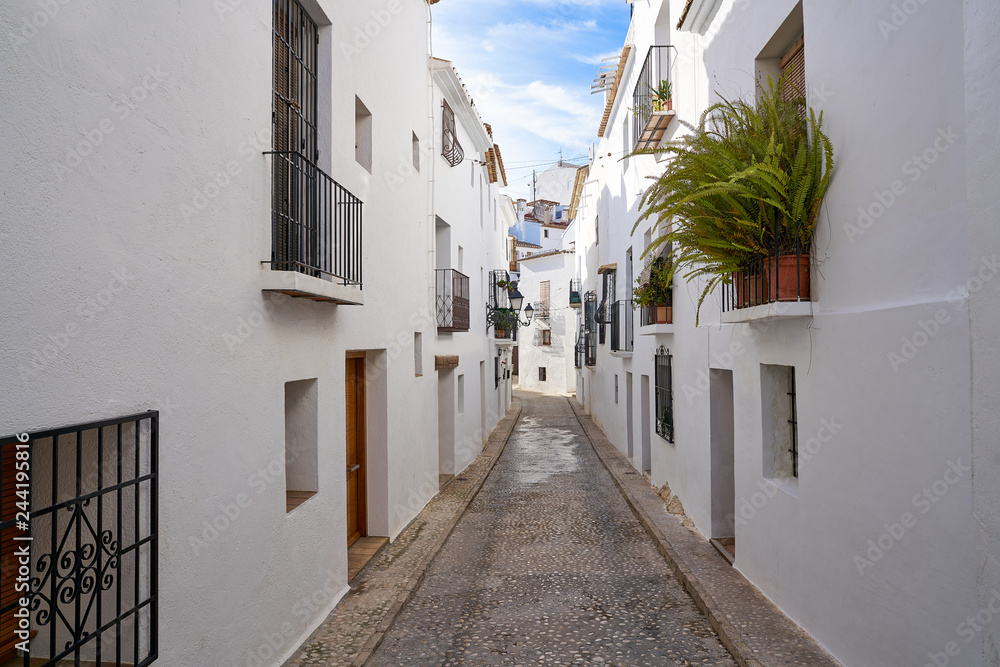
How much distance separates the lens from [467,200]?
15516mm

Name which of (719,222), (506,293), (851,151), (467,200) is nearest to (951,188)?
(851,151)

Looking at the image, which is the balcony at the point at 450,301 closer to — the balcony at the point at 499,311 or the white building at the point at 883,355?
the balcony at the point at 499,311

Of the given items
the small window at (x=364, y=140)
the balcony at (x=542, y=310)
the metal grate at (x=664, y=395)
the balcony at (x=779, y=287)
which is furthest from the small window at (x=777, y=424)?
the balcony at (x=542, y=310)

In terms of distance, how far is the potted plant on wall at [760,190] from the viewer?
4969 mm

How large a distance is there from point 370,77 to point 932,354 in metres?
6.37

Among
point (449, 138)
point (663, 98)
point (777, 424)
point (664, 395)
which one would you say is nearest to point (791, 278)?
point (777, 424)

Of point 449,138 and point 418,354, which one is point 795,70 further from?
point 449,138

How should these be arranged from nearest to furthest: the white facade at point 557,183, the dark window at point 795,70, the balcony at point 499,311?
the dark window at point 795,70, the balcony at point 499,311, the white facade at point 557,183

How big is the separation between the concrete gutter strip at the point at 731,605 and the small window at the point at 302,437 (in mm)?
3786

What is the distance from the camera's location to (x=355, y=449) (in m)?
8.23

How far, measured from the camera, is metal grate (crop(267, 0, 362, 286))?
16.5ft

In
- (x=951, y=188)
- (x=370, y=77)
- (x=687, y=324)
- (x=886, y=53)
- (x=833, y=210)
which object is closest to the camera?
(x=951, y=188)

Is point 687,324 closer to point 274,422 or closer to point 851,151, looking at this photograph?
point 851,151

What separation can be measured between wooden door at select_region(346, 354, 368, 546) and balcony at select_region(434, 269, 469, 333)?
3.67 metres
